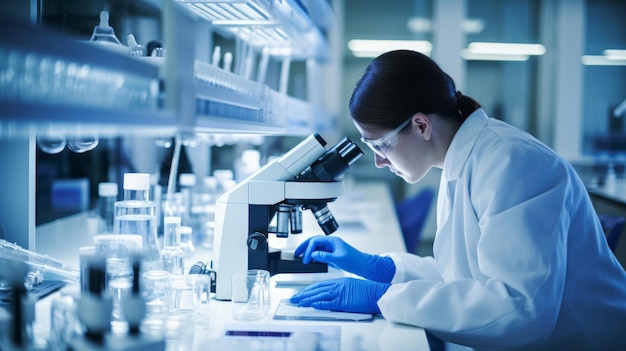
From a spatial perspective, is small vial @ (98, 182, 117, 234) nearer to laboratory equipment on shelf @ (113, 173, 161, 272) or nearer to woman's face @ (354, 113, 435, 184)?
laboratory equipment on shelf @ (113, 173, 161, 272)

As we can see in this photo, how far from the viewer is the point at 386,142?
1.89 m

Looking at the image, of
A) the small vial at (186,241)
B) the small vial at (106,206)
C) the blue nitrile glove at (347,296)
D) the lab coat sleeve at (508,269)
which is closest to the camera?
the lab coat sleeve at (508,269)

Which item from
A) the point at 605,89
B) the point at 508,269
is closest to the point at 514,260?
the point at 508,269

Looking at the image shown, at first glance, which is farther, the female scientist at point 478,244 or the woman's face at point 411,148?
the woman's face at point 411,148

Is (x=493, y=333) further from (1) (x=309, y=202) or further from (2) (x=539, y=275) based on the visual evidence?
(1) (x=309, y=202)

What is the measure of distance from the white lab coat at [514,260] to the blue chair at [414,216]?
230 cm

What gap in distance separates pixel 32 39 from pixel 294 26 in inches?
74.9

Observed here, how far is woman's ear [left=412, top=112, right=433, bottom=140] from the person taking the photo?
1.81 metres

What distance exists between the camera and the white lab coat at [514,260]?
1477 mm

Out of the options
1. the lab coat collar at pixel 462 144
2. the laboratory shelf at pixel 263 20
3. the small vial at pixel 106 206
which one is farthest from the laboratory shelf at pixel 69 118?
the small vial at pixel 106 206

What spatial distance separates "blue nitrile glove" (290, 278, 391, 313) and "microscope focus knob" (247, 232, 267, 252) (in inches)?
7.3

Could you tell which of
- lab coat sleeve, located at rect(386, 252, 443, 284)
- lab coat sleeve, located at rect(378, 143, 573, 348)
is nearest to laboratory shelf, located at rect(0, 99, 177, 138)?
lab coat sleeve, located at rect(378, 143, 573, 348)

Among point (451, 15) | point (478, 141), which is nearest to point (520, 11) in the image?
point (451, 15)

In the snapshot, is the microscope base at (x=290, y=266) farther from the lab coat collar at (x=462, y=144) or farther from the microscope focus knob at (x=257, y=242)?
the lab coat collar at (x=462, y=144)
